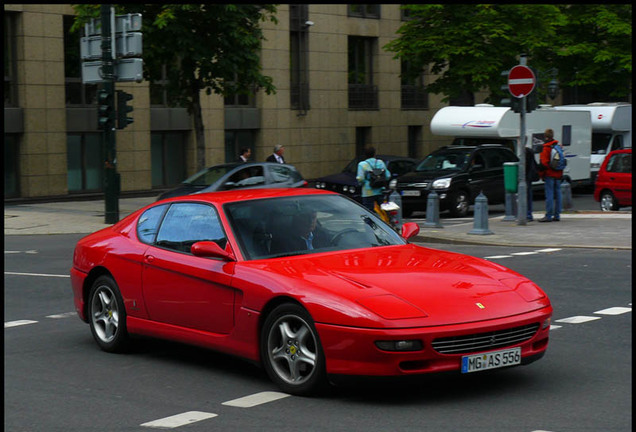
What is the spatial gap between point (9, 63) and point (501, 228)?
1733 cm

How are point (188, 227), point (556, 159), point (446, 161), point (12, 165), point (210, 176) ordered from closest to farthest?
point (188, 227) → point (556, 159) → point (210, 176) → point (446, 161) → point (12, 165)

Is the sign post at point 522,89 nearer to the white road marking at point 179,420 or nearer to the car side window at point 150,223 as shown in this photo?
the car side window at point 150,223

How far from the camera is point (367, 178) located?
19.3 meters

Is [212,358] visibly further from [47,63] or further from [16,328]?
[47,63]

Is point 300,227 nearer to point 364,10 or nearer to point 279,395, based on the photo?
point 279,395

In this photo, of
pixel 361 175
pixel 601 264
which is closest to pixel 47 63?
pixel 361 175

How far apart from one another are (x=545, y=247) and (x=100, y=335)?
986 centimetres

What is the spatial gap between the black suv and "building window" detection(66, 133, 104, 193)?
37.4 ft

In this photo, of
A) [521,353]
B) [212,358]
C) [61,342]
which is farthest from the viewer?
[61,342]

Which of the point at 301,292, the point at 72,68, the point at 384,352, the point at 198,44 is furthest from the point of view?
the point at 72,68

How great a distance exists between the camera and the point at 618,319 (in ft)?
33.0

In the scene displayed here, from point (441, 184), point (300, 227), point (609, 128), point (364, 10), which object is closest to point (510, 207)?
point (441, 184)

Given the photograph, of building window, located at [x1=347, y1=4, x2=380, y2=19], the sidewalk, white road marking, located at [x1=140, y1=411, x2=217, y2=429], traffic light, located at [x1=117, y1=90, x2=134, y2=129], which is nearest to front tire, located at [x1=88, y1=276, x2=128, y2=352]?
white road marking, located at [x1=140, y1=411, x2=217, y2=429]

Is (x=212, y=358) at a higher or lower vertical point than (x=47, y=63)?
lower
